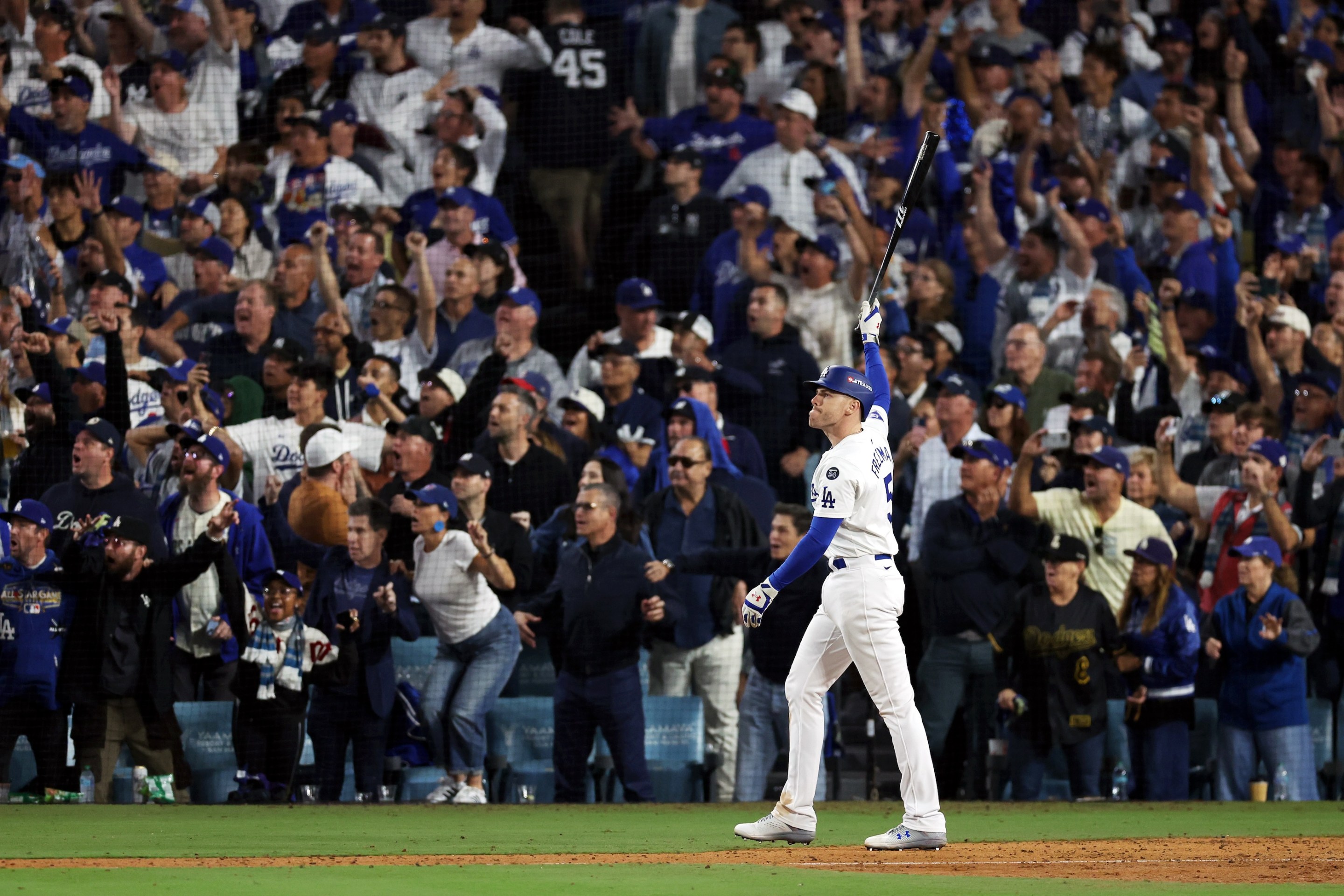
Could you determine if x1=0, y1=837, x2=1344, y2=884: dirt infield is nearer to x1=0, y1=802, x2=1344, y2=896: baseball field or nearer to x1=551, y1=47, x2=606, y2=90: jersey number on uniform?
x1=0, y1=802, x2=1344, y2=896: baseball field

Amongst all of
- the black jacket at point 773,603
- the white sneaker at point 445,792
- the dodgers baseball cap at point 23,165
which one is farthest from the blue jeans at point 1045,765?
the dodgers baseball cap at point 23,165

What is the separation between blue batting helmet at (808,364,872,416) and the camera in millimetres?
6930

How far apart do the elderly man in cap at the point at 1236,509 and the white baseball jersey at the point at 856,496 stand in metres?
4.39

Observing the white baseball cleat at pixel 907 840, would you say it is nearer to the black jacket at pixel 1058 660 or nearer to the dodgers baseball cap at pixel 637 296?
the black jacket at pixel 1058 660

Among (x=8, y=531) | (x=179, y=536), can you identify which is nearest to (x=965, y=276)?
(x=179, y=536)

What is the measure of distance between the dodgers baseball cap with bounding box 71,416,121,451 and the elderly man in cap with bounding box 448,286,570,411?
2.34 m

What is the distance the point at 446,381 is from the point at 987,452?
11.8 ft

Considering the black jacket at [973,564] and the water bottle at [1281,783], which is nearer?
the water bottle at [1281,783]

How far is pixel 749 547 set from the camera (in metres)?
10.5

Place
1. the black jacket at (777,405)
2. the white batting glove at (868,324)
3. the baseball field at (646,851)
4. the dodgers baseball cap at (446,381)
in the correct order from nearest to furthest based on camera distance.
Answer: the baseball field at (646,851), the white batting glove at (868,324), the dodgers baseball cap at (446,381), the black jacket at (777,405)

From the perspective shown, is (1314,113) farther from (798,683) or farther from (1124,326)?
(798,683)

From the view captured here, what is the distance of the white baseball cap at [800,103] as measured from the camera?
44.2ft

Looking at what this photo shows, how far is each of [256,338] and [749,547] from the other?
386cm

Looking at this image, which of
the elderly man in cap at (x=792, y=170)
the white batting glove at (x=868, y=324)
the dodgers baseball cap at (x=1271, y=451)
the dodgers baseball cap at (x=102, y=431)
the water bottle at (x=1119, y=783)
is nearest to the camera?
the white batting glove at (x=868, y=324)
